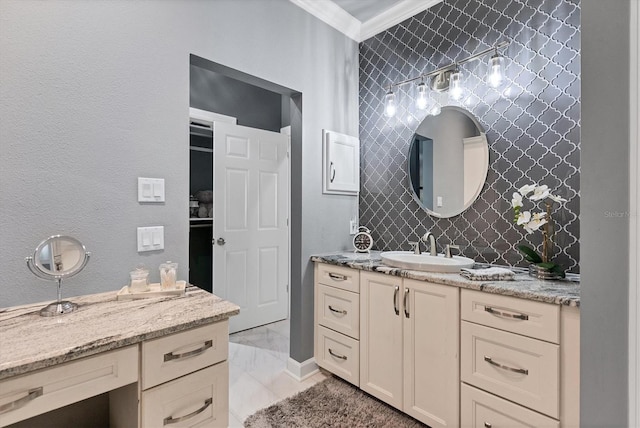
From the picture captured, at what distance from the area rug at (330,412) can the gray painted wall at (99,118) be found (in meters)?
1.10

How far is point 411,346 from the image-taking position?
71.2 inches

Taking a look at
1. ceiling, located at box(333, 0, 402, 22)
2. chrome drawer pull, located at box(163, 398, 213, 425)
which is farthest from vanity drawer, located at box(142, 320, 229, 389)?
ceiling, located at box(333, 0, 402, 22)

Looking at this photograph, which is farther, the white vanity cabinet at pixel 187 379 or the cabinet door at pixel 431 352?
the cabinet door at pixel 431 352

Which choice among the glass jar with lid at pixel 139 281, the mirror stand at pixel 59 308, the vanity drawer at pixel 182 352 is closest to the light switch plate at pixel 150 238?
the glass jar with lid at pixel 139 281

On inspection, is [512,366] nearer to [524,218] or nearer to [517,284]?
[517,284]

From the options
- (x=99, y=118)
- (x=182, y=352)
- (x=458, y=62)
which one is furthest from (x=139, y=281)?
(x=458, y=62)

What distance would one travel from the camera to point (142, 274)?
1.44 m

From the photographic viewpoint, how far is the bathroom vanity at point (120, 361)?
2.91 feet

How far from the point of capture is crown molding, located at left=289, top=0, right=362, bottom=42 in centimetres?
235

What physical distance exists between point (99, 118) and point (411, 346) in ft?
6.46

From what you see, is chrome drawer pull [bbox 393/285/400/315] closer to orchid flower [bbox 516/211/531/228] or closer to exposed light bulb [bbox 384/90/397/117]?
orchid flower [bbox 516/211/531/228]

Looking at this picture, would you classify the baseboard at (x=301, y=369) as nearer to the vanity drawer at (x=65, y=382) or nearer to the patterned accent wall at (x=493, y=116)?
the patterned accent wall at (x=493, y=116)

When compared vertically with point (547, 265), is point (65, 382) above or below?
below

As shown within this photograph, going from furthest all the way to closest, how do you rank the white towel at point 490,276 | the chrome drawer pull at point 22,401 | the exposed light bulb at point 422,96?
the exposed light bulb at point 422,96
the white towel at point 490,276
the chrome drawer pull at point 22,401
